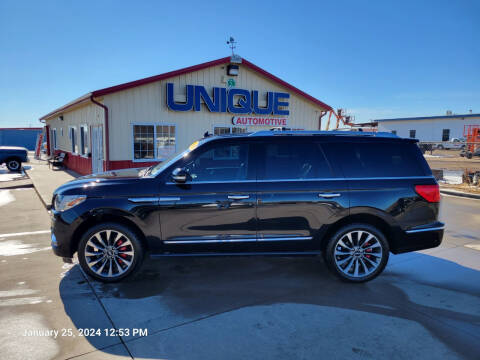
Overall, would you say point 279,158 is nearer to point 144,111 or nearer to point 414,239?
point 414,239

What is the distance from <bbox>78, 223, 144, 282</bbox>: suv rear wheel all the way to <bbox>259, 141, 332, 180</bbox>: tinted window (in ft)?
6.10

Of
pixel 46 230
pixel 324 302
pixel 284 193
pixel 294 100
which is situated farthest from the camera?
pixel 294 100

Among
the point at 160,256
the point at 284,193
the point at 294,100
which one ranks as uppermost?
the point at 294,100

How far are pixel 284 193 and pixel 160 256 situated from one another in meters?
1.75

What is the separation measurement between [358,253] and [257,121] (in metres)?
10.5

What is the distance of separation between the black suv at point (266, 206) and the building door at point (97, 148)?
8.52 m

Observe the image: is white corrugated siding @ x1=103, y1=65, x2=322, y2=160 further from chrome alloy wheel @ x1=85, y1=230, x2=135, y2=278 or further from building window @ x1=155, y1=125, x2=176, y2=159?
chrome alloy wheel @ x1=85, y1=230, x2=135, y2=278

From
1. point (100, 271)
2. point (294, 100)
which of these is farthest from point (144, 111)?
point (100, 271)

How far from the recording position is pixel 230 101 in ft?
44.1

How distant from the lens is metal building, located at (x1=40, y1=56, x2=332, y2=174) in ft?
37.8

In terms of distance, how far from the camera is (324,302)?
12.8 ft

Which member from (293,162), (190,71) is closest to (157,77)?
(190,71)

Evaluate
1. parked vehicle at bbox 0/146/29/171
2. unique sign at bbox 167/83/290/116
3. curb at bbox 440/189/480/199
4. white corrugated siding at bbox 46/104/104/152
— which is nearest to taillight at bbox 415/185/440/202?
curb at bbox 440/189/480/199

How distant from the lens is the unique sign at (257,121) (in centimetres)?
1386
